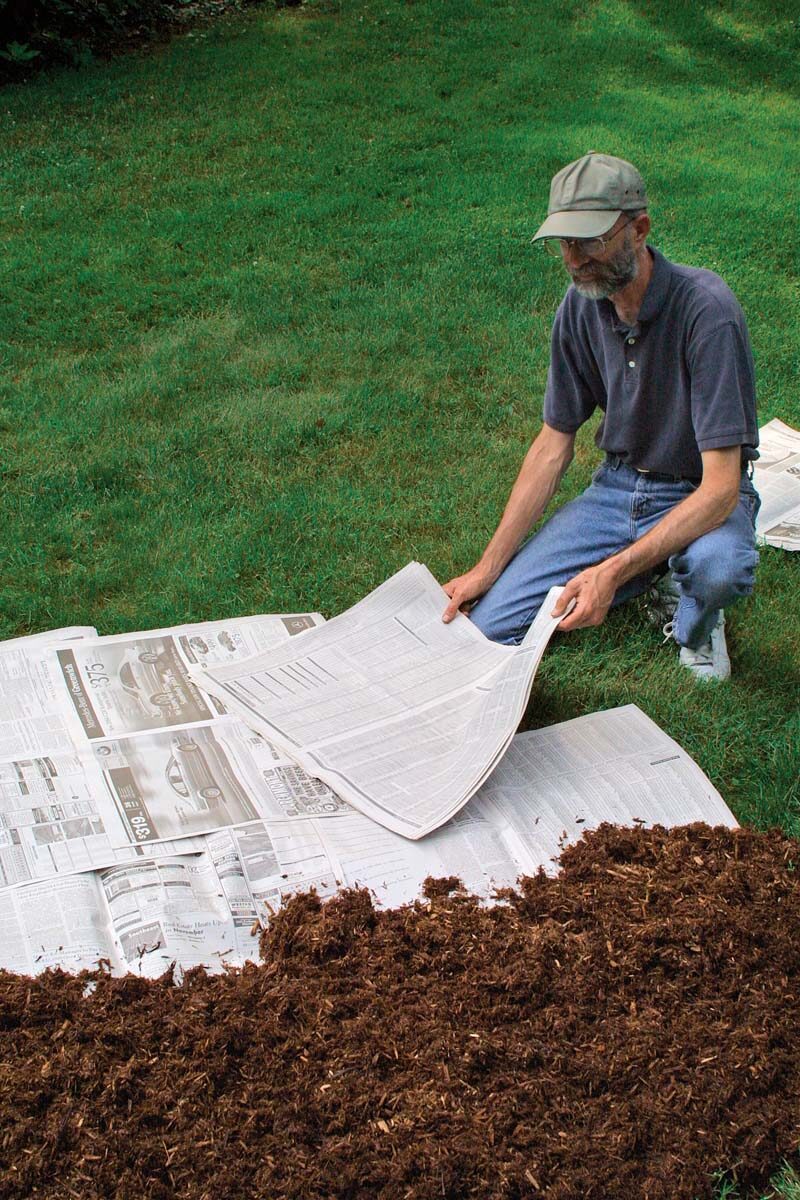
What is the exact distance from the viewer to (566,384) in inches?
126

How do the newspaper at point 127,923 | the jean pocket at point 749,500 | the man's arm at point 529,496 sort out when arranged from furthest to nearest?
the man's arm at point 529,496 < the jean pocket at point 749,500 < the newspaper at point 127,923

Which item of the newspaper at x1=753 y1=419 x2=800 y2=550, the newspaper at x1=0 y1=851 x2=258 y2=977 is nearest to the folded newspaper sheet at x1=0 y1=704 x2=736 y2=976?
the newspaper at x1=0 y1=851 x2=258 y2=977

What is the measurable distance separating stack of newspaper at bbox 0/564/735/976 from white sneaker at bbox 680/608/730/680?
0.38 meters

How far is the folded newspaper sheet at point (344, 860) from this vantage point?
2.17 m

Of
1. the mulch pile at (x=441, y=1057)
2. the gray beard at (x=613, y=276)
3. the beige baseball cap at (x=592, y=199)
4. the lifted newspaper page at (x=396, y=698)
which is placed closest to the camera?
the mulch pile at (x=441, y=1057)

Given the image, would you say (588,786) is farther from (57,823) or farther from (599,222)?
(599,222)

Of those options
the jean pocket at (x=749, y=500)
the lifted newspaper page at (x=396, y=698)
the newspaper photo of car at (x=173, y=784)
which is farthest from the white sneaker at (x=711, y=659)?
the newspaper photo of car at (x=173, y=784)

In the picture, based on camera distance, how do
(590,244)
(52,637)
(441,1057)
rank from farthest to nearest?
(52,637)
(590,244)
(441,1057)

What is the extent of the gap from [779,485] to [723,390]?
135 cm

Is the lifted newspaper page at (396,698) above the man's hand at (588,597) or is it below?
below

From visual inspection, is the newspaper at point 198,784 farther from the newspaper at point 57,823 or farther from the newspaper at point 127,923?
the newspaper at point 127,923

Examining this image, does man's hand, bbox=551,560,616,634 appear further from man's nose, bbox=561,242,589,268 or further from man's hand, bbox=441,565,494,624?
man's nose, bbox=561,242,589,268

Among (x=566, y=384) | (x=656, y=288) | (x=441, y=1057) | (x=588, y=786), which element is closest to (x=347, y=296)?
(x=566, y=384)

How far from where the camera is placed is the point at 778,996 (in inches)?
79.3
